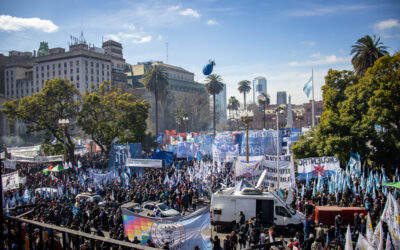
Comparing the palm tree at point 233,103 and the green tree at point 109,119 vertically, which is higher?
the palm tree at point 233,103

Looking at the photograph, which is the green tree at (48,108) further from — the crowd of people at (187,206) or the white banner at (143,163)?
the white banner at (143,163)

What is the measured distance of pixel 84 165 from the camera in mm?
36281

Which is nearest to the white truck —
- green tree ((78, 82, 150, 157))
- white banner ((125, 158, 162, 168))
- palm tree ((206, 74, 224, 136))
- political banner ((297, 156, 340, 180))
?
political banner ((297, 156, 340, 180))

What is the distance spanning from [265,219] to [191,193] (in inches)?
249

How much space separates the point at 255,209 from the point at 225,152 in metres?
13.3

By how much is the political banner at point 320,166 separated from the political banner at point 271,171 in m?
2.12

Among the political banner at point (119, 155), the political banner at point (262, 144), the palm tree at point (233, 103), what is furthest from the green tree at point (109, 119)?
the palm tree at point (233, 103)

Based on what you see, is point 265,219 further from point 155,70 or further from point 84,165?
point 155,70

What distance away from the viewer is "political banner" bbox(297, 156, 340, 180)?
19.5 meters

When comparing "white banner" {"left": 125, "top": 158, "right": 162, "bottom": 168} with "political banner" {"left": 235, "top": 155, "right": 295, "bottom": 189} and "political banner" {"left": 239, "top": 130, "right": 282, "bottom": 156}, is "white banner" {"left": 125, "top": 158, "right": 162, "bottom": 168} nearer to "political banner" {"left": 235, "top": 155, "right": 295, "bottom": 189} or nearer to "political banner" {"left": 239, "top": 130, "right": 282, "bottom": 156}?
"political banner" {"left": 235, "top": 155, "right": 295, "bottom": 189}

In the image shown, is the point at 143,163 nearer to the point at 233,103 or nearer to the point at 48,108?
the point at 48,108

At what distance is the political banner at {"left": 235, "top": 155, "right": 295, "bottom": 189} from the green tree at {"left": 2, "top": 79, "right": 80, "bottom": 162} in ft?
74.6

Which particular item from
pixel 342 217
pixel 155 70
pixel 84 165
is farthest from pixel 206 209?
pixel 155 70

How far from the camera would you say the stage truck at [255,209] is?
14562mm
